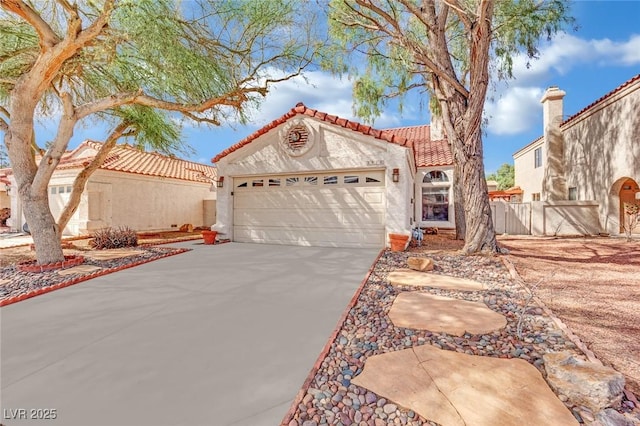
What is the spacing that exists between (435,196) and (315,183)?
28.5 ft

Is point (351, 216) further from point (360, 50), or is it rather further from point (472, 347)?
point (472, 347)

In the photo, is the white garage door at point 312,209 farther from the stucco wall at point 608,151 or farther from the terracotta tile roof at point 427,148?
the stucco wall at point 608,151

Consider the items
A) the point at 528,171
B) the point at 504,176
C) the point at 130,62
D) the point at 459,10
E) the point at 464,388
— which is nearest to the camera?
the point at 464,388

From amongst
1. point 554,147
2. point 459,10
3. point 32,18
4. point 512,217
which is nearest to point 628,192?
point 554,147

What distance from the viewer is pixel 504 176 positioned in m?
58.2

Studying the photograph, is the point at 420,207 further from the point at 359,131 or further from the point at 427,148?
the point at 359,131

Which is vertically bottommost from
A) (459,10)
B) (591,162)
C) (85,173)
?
(85,173)

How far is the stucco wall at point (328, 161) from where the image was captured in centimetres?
866

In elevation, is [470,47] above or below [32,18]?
above

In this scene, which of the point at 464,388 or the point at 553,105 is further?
the point at 553,105

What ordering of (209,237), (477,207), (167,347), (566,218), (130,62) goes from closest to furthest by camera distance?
(167,347), (130,62), (477,207), (209,237), (566,218)

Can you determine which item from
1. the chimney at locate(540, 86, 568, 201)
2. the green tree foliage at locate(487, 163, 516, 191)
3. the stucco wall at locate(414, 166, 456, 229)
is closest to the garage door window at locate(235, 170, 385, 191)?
the stucco wall at locate(414, 166, 456, 229)

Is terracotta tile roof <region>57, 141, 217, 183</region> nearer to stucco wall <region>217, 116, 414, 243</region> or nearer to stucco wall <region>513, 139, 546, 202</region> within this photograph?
stucco wall <region>217, 116, 414, 243</region>

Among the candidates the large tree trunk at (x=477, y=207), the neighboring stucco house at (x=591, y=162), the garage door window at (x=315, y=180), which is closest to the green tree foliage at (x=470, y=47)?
the large tree trunk at (x=477, y=207)
